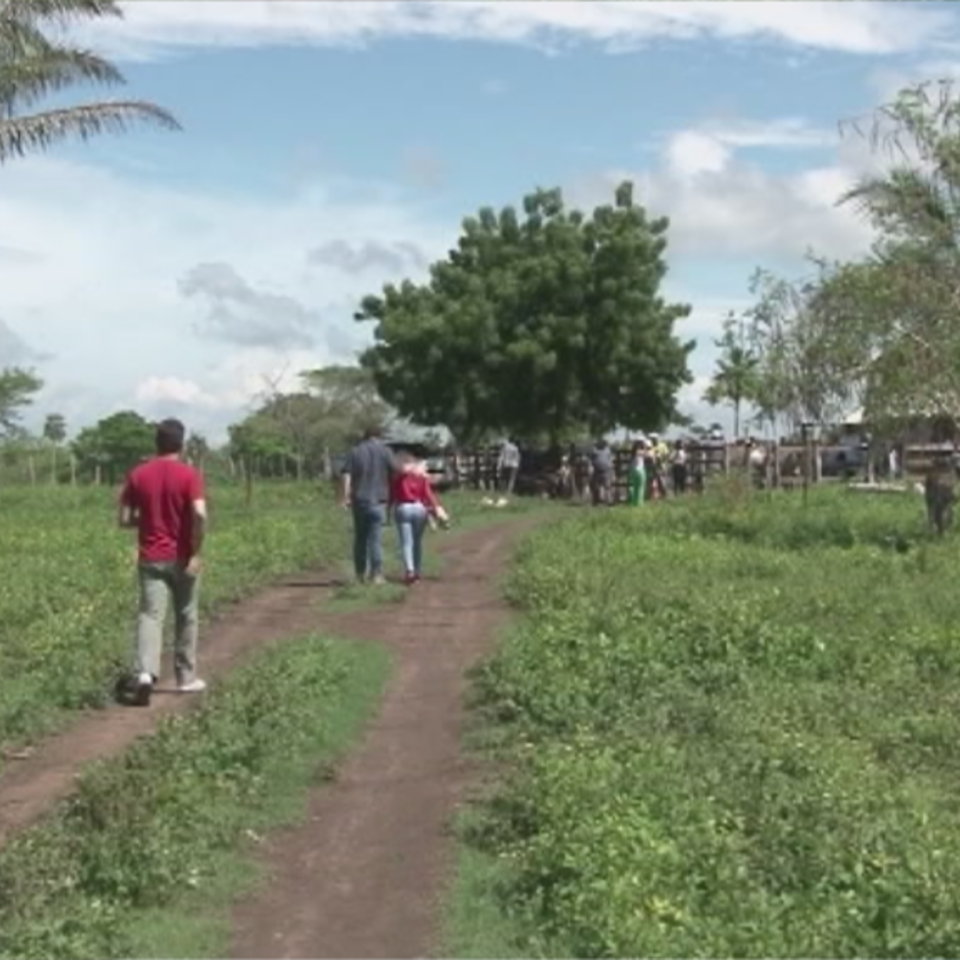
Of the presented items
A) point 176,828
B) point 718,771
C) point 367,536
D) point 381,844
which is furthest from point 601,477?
point 176,828

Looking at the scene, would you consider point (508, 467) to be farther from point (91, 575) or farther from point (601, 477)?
point (91, 575)

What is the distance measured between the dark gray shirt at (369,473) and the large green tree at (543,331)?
30.4 m

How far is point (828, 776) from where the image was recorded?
10.5 metres

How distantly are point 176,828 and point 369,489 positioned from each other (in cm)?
1199

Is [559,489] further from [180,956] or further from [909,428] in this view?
[180,956]

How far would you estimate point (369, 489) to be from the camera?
71.1 ft

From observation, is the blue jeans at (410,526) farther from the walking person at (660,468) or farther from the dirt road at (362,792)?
the walking person at (660,468)

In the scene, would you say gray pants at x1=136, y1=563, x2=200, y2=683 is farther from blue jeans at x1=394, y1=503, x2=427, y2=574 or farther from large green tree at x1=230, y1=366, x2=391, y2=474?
large green tree at x1=230, y1=366, x2=391, y2=474

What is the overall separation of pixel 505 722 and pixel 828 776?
119 inches

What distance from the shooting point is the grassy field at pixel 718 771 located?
8086 millimetres

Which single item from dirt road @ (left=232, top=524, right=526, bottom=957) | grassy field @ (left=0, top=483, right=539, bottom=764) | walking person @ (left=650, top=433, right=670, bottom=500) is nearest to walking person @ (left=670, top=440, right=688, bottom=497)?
walking person @ (left=650, top=433, right=670, bottom=500)

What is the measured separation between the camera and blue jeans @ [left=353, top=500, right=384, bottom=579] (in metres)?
21.7

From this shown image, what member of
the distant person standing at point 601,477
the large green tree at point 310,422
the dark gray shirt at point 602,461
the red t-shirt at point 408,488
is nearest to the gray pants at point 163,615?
the red t-shirt at point 408,488

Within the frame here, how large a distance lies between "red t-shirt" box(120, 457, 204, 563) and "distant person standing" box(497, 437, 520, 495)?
35.7 meters
